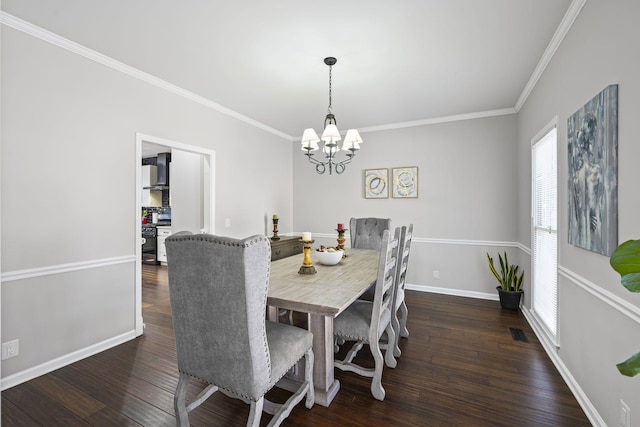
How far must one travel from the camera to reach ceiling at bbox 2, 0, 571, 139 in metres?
2.00

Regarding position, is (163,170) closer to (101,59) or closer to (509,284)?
(101,59)

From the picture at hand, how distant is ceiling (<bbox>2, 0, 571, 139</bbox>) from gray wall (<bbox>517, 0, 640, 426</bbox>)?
422 millimetres

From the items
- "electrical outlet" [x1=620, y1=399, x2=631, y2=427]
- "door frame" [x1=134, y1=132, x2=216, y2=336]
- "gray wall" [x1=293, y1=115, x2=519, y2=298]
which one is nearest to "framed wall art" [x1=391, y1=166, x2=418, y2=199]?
"gray wall" [x1=293, y1=115, x2=519, y2=298]

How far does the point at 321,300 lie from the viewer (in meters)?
1.69

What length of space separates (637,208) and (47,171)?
374 cm

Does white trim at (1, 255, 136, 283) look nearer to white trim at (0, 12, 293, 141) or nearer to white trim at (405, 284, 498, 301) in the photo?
white trim at (0, 12, 293, 141)

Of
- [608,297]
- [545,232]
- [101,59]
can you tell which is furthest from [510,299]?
[101,59]

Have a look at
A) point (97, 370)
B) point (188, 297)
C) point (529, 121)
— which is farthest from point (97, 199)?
point (529, 121)

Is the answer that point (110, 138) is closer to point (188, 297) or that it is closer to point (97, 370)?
point (97, 370)

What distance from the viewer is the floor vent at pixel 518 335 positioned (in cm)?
284

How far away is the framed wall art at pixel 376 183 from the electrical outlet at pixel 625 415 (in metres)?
3.50

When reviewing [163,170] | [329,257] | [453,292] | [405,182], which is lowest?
[453,292]

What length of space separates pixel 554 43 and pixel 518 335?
264cm

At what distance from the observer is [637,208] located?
4.43 ft
